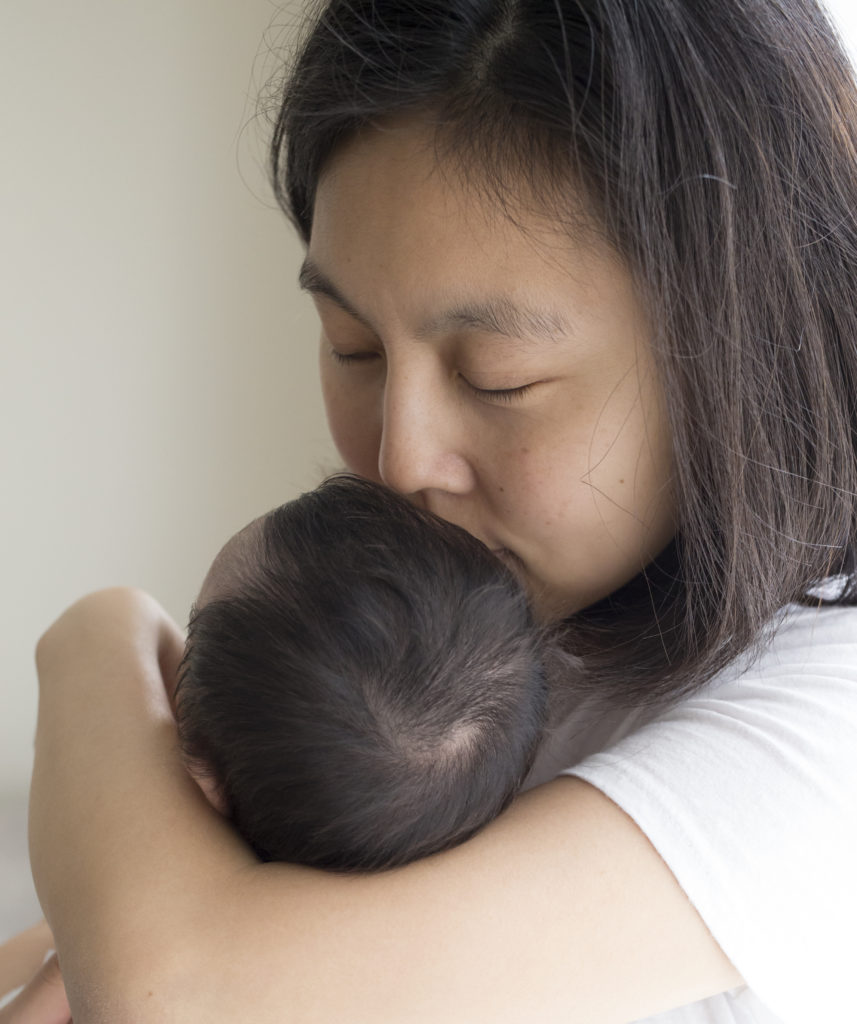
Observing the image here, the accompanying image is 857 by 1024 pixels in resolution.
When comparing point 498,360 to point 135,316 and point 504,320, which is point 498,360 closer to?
point 504,320

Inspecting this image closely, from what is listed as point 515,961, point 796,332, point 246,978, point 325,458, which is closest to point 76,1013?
point 246,978

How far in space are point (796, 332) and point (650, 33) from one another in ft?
0.75

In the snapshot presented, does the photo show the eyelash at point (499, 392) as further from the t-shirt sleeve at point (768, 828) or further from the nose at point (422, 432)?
the t-shirt sleeve at point (768, 828)

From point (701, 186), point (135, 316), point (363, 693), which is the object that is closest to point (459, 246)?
point (701, 186)

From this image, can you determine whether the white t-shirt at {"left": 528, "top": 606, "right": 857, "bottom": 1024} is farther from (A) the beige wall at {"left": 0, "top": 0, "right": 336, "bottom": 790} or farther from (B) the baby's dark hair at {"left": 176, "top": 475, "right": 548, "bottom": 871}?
(A) the beige wall at {"left": 0, "top": 0, "right": 336, "bottom": 790}

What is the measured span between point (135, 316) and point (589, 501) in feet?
4.69

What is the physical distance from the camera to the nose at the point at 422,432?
30.9 inches

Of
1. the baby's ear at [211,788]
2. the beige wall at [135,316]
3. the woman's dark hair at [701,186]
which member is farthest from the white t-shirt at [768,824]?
the beige wall at [135,316]

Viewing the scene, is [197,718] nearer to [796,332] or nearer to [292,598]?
[292,598]

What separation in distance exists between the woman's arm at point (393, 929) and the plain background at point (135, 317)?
125cm

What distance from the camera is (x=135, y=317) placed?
203 centimetres

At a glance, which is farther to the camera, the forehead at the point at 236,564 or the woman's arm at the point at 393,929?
the forehead at the point at 236,564

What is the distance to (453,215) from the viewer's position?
727 millimetres

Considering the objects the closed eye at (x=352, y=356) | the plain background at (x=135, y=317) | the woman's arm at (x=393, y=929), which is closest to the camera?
the woman's arm at (x=393, y=929)
